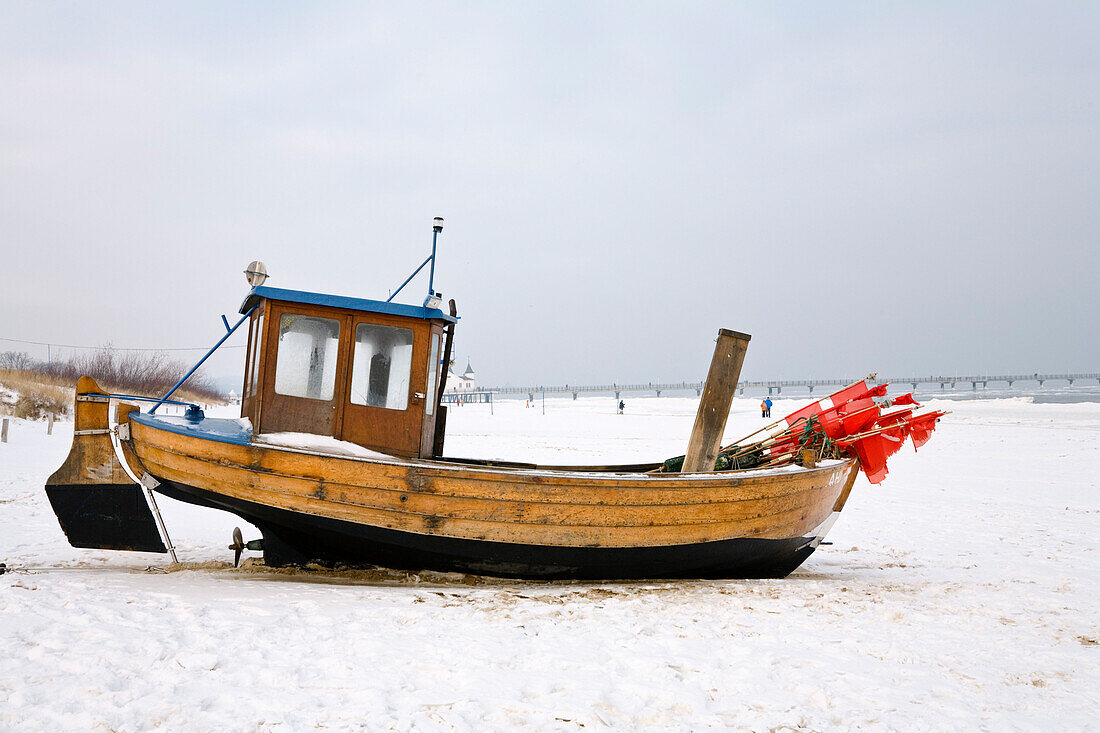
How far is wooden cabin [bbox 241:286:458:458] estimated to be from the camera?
580 centimetres

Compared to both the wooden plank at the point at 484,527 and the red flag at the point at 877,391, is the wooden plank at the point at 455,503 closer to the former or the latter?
the wooden plank at the point at 484,527

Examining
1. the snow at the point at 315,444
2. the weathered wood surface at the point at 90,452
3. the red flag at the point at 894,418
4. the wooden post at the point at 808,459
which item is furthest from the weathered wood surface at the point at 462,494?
the red flag at the point at 894,418

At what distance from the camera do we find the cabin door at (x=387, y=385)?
590 cm

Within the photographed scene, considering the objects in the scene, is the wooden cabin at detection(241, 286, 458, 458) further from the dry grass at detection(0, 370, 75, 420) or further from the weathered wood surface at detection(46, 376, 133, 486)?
the dry grass at detection(0, 370, 75, 420)

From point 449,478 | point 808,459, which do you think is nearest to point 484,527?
point 449,478

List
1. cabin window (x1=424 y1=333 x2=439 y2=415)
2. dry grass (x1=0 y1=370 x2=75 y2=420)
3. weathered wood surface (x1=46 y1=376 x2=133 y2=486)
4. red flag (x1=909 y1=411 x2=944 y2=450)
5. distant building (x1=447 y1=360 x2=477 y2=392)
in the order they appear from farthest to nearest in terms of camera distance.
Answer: distant building (x1=447 y1=360 x2=477 y2=392), dry grass (x1=0 y1=370 x2=75 y2=420), red flag (x1=909 y1=411 x2=944 y2=450), cabin window (x1=424 y1=333 x2=439 y2=415), weathered wood surface (x1=46 y1=376 x2=133 y2=486)

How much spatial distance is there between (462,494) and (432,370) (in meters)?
1.31

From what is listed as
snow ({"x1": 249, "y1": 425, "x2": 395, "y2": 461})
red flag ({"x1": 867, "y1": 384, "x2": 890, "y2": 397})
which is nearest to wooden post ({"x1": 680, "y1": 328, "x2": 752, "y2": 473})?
red flag ({"x1": 867, "y1": 384, "x2": 890, "y2": 397})

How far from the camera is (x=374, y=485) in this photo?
207 inches

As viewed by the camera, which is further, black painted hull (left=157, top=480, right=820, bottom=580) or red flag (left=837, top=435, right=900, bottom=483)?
red flag (left=837, top=435, right=900, bottom=483)

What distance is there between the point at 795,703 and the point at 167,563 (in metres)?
5.67

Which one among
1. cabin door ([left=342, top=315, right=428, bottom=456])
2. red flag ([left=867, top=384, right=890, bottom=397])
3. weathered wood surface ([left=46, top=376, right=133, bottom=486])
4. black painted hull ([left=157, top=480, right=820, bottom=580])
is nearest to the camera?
black painted hull ([left=157, top=480, right=820, bottom=580])

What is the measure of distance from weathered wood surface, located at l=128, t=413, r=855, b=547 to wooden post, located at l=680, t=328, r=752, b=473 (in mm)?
684

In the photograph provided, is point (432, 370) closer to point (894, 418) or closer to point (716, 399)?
point (716, 399)
